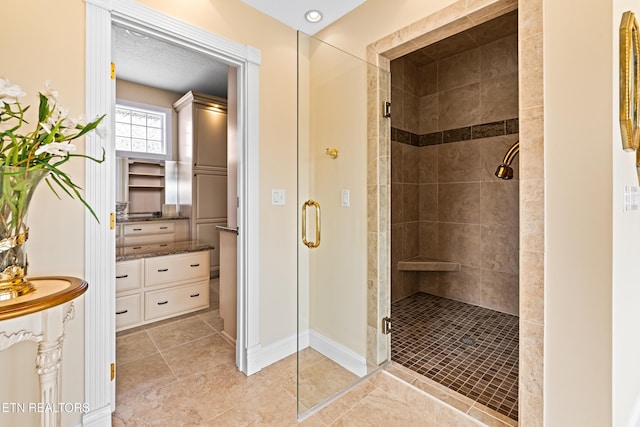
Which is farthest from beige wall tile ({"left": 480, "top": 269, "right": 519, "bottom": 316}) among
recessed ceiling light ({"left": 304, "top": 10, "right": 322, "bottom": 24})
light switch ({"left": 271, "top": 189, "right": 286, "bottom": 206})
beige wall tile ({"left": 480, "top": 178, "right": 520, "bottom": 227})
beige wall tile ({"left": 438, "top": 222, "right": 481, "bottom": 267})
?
recessed ceiling light ({"left": 304, "top": 10, "right": 322, "bottom": 24})

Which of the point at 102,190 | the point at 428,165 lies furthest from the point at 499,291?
the point at 102,190

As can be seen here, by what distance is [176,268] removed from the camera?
3.08 m

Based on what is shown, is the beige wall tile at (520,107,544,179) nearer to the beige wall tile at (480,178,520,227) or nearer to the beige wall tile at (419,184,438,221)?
the beige wall tile at (480,178,520,227)

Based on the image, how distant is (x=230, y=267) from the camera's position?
249 centimetres

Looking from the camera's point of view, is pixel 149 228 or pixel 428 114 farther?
pixel 149 228

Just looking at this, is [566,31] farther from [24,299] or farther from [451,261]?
[451,261]

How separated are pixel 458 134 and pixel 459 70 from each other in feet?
2.36

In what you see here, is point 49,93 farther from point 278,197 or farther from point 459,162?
point 459,162

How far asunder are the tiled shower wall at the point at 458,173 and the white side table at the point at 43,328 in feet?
9.29

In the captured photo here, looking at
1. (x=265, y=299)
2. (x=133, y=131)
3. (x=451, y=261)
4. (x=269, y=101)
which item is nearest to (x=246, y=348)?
(x=265, y=299)

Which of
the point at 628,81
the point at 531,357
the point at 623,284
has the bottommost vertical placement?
the point at 531,357

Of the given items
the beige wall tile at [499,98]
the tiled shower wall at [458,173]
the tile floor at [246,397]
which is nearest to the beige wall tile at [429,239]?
the tiled shower wall at [458,173]

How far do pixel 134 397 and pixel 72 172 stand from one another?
1384 mm

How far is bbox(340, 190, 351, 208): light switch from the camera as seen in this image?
204cm
